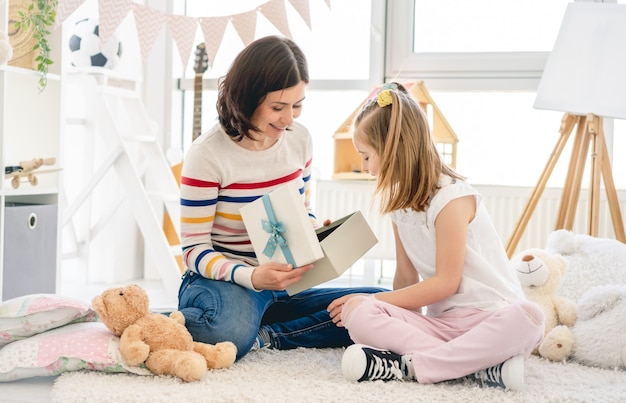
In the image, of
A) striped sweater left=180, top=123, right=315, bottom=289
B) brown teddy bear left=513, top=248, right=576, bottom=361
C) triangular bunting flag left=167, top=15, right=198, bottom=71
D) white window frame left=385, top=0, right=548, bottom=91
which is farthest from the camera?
white window frame left=385, top=0, right=548, bottom=91

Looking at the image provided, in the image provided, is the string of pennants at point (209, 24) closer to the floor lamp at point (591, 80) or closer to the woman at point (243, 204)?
the woman at point (243, 204)

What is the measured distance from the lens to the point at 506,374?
140 centimetres

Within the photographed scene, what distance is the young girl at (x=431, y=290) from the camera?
4.60 ft

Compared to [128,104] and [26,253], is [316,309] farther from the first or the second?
[128,104]

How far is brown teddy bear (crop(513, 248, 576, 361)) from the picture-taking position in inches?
70.8

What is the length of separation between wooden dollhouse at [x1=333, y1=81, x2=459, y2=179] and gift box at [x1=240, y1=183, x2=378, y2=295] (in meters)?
1.23

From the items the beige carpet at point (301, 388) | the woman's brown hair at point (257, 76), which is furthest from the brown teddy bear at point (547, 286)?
the woman's brown hair at point (257, 76)

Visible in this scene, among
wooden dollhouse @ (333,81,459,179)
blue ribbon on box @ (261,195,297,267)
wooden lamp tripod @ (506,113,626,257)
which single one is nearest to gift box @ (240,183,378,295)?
blue ribbon on box @ (261,195,297,267)

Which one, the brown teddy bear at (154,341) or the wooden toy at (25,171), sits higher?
the wooden toy at (25,171)

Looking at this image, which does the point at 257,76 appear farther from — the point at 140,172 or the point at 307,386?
the point at 140,172

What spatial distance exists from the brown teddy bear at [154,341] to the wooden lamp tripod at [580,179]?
117 centimetres

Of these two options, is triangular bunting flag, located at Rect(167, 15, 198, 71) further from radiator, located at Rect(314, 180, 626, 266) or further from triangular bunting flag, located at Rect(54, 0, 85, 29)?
radiator, located at Rect(314, 180, 626, 266)

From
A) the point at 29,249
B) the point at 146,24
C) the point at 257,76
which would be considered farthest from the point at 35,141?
the point at 257,76

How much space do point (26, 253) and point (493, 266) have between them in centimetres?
130
